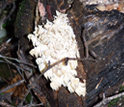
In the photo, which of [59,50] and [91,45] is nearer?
[59,50]

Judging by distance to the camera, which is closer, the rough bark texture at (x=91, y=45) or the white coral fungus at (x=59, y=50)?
the white coral fungus at (x=59, y=50)

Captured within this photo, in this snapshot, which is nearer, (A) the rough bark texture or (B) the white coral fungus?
(B) the white coral fungus

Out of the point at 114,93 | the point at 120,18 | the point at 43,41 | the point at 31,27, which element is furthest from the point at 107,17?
the point at 114,93

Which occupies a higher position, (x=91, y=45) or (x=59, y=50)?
(x=59, y=50)

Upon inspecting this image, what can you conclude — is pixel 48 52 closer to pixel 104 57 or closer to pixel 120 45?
pixel 104 57
